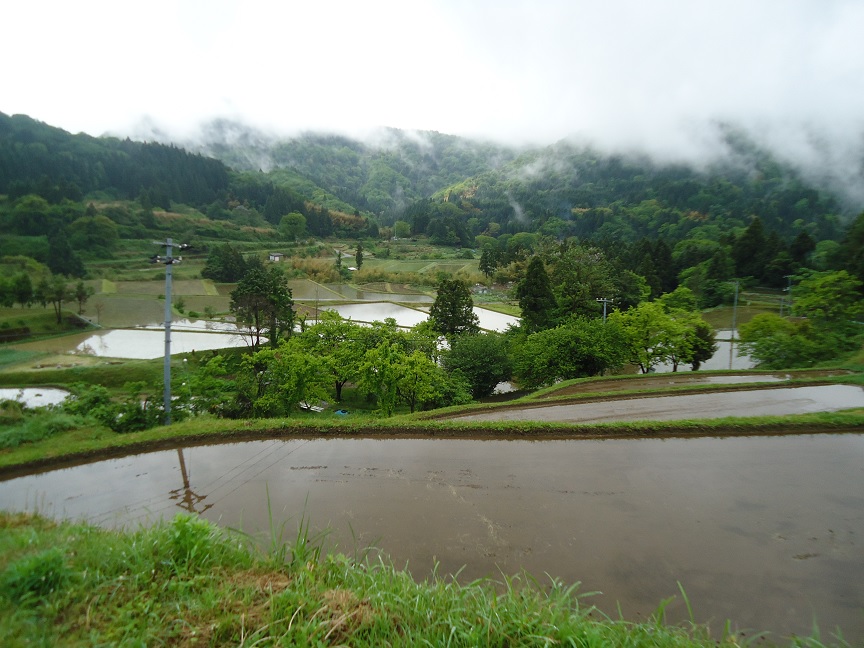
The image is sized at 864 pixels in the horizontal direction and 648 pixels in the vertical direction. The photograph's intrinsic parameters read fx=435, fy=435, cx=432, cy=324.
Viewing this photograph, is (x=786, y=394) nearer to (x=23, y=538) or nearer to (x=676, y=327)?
(x=676, y=327)

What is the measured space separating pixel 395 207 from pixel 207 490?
525 ft

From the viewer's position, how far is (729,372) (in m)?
14.7

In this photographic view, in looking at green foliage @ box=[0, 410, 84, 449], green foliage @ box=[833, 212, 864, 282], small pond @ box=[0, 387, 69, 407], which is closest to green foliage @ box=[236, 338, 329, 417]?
green foliage @ box=[0, 410, 84, 449]

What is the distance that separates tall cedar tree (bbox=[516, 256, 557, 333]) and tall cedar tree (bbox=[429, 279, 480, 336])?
314 centimetres

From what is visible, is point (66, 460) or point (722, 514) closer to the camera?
point (722, 514)

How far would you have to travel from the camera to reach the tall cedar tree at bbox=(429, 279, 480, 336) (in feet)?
84.1

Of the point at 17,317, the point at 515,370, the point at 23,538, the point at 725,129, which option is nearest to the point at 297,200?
the point at 17,317

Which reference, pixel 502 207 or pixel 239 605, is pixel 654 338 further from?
pixel 502 207

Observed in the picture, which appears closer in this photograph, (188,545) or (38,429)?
(188,545)

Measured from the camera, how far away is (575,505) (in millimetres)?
5445

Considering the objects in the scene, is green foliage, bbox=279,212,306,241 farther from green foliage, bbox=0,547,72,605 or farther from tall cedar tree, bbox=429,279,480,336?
green foliage, bbox=0,547,72,605

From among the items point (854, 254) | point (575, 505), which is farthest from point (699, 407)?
point (854, 254)

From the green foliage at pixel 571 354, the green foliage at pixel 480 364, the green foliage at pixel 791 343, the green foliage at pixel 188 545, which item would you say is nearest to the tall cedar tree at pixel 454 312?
the green foliage at pixel 480 364

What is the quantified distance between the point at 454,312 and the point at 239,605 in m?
23.3
